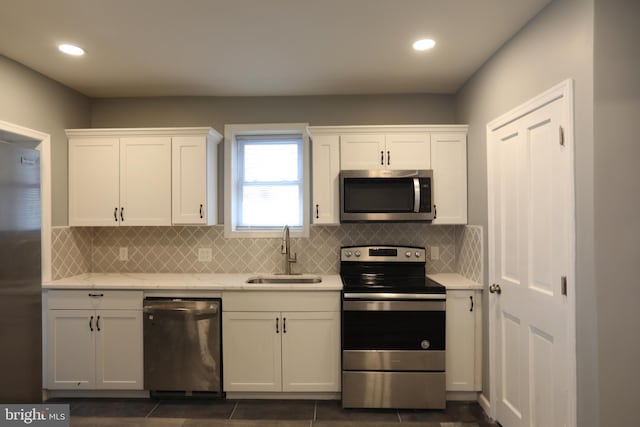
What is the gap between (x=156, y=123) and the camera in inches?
132

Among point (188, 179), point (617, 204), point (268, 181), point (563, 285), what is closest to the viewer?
point (617, 204)

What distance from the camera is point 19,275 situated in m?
1.95

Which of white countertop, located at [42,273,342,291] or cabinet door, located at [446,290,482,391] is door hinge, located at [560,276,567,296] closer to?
cabinet door, located at [446,290,482,391]

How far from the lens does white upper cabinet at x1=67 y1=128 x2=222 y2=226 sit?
9.91 feet

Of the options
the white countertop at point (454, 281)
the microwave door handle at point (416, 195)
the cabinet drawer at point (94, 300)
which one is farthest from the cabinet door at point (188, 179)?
the white countertop at point (454, 281)

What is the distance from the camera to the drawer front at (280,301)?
2.72 m

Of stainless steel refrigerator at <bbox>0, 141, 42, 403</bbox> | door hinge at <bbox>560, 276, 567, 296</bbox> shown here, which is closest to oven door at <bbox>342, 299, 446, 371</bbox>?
door hinge at <bbox>560, 276, 567, 296</bbox>

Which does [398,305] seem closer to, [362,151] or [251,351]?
[251,351]

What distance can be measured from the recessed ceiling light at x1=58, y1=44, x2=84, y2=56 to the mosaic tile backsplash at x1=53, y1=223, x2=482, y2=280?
1528 millimetres

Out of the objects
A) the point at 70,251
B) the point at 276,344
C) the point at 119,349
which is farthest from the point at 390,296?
the point at 70,251

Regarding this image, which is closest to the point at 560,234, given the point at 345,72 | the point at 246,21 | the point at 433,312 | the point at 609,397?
the point at 609,397

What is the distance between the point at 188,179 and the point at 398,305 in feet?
6.51

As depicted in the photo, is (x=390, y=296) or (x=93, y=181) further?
(x=93, y=181)

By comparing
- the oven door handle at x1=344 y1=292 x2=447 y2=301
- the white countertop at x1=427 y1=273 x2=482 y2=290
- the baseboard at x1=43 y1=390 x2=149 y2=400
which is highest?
the white countertop at x1=427 y1=273 x2=482 y2=290
